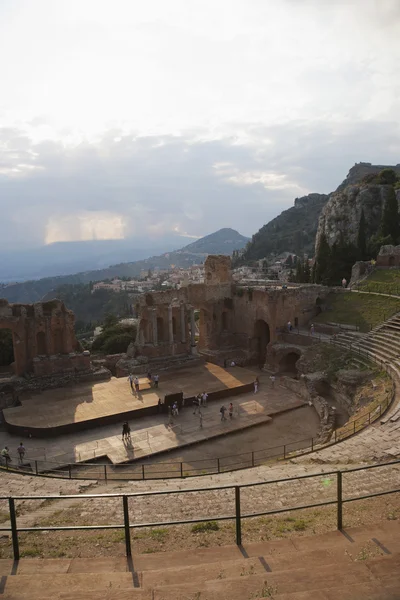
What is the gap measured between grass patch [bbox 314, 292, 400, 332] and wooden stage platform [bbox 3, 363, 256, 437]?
31.9ft

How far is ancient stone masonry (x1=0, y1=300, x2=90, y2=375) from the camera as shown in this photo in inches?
1195

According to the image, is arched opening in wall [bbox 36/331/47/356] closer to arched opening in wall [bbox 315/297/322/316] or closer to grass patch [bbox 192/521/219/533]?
arched opening in wall [bbox 315/297/322/316]

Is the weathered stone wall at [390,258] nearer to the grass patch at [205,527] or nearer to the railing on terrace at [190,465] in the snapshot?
the railing on terrace at [190,465]

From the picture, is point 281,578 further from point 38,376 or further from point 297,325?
point 297,325

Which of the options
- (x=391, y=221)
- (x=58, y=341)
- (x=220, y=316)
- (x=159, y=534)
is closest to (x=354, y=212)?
(x=391, y=221)

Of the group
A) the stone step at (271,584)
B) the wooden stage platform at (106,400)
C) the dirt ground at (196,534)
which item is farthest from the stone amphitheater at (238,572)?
the wooden stage platform at (106,400)

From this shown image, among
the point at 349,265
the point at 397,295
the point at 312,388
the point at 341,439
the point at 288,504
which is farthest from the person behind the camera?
the point at 349,265

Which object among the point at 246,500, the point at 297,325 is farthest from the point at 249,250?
the point at 246,500

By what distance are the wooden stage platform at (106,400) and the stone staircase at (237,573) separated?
58.2 ft

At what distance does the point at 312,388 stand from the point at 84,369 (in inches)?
629

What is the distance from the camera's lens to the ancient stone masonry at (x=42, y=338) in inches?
1195

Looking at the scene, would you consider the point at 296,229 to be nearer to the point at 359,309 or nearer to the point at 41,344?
the point at 359,309

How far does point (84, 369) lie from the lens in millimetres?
31531

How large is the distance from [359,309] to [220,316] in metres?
12.1
